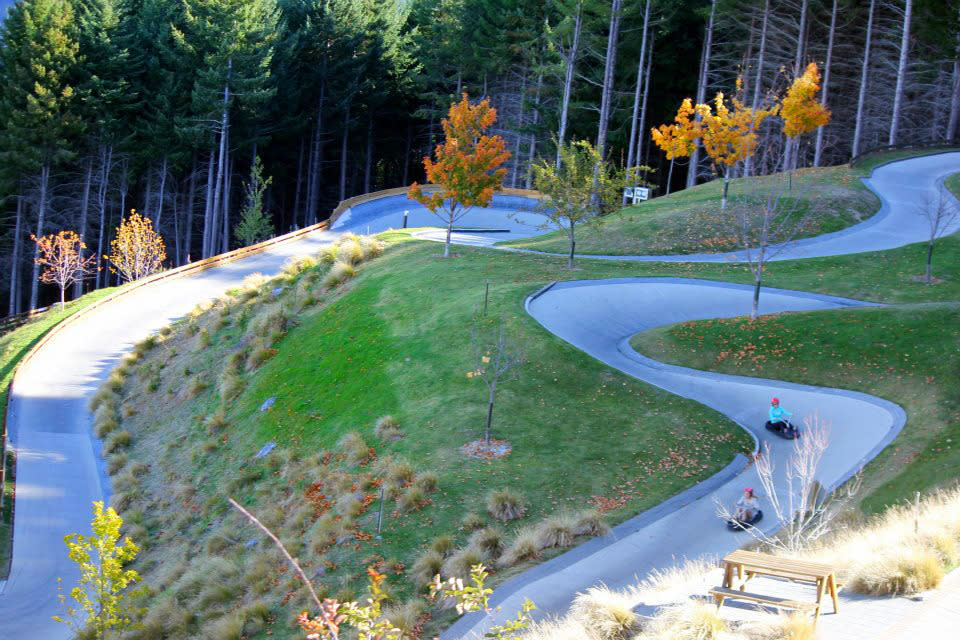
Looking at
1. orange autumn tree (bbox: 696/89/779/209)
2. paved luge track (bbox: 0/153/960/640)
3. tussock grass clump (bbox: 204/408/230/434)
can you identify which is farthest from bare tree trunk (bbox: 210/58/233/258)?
orange autumn tree (bbox: 696/89/779/209)

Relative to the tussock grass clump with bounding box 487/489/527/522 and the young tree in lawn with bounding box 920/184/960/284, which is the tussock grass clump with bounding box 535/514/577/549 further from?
the young tree in lawn with bounding box 920/184/960/284

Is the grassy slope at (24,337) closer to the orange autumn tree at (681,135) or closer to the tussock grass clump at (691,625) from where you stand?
the tussock grass clump at (691,625)

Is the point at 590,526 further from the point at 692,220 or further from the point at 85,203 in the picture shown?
the point at 85,203

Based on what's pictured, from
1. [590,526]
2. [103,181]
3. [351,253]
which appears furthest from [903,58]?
[103,181]

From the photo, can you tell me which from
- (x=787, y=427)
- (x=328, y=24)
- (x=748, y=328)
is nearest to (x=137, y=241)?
(x=328, y=24)

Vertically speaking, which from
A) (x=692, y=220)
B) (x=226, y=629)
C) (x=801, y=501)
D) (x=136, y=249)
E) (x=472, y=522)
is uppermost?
(x=692, y=220)

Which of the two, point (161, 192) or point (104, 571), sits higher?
point (161, 192)

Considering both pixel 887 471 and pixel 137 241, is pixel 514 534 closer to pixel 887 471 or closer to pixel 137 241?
pixel 887 471
